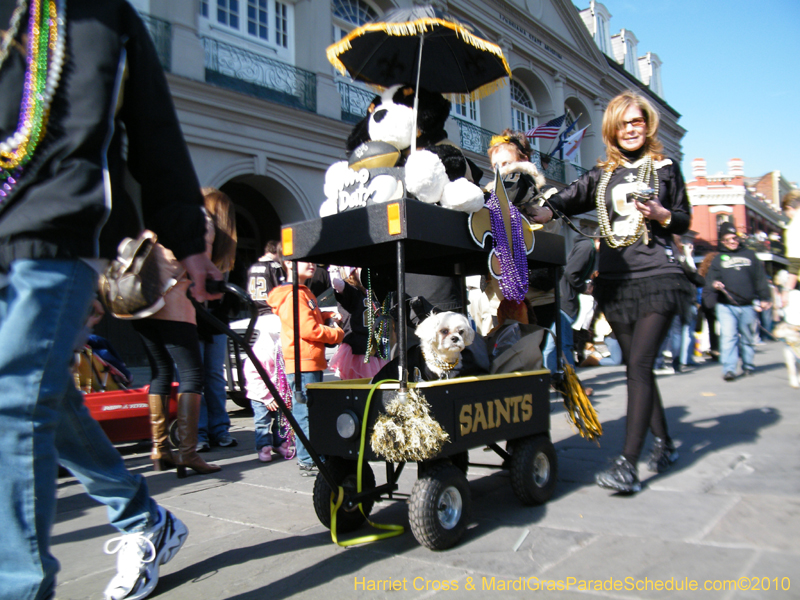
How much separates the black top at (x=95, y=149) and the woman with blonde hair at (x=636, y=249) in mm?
2137

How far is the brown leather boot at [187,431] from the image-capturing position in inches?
146

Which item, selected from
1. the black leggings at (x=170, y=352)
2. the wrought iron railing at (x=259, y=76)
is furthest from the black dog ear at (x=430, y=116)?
the wrought iron railing at (x=259, y=76)

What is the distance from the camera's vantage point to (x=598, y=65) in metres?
23.5

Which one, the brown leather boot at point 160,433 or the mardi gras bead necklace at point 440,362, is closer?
the mardi gras bead necklace at point 440,362

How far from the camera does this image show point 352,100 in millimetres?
13031

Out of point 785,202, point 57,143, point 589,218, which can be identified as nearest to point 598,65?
point 589,218

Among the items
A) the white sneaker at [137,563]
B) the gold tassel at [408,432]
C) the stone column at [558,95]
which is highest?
the stone column at [558,95]

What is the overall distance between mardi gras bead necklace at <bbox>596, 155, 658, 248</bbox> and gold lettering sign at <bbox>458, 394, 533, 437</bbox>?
1012mm

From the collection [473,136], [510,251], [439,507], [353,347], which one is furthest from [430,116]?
[473,136]

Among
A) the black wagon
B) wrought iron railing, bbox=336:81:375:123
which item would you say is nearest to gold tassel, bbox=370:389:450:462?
the black wagon

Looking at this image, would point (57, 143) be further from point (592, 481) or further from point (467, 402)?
point (592, 481)

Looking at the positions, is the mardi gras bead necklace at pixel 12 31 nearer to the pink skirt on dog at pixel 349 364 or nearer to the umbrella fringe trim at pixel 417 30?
the umbrella fringe trim at pixel 417 30

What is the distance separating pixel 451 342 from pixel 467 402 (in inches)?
10.4

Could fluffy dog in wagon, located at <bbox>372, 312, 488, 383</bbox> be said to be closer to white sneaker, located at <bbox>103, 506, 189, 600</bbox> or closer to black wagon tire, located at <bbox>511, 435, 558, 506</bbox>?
black wagon tire, located at <bbox>511, 435, 558, 506</bbox>
